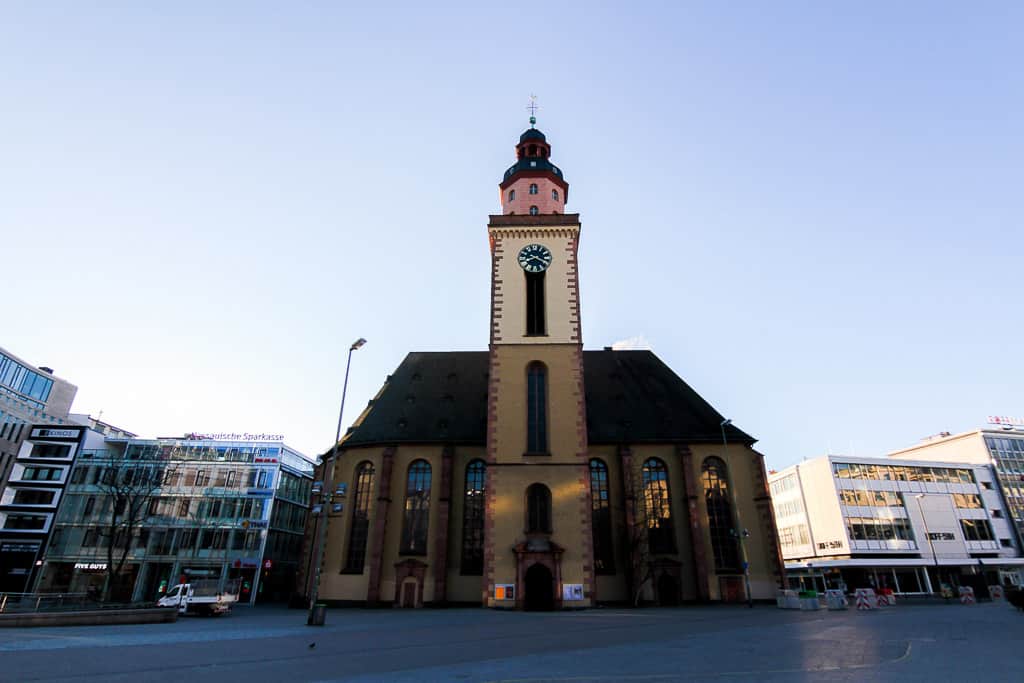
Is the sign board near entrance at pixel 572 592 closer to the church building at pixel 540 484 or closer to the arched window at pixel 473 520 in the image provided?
the church building at pixel 540 484

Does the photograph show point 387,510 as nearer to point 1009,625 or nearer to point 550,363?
point 550,363

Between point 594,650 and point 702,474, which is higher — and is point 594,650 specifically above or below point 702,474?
below

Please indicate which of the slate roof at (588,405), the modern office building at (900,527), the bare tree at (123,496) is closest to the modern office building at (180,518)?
the bare tree at (123,496)

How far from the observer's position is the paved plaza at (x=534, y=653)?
8.98 metres

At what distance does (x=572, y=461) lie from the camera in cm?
3091

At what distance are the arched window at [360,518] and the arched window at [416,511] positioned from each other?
2.56 metres

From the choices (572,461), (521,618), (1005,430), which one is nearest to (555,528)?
(572,461)

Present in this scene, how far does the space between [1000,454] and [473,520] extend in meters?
74.2

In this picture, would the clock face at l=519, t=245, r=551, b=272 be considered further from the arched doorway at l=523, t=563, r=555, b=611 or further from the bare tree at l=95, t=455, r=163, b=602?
the bare tree at l=95, t=455, r=163, b=602

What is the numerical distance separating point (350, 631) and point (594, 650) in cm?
990

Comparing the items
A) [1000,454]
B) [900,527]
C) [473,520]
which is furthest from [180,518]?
[1000,454]

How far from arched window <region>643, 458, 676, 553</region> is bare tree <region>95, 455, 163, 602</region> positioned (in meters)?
40.6

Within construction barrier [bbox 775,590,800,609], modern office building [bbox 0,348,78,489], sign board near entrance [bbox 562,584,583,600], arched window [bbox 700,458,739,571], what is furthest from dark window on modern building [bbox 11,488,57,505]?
construction barrier [bbox 775,590,800,609]

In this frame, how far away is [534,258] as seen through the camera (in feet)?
119
